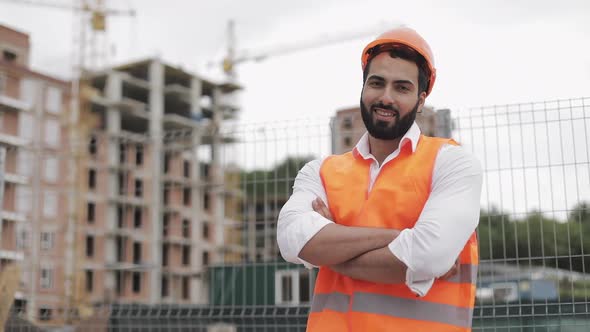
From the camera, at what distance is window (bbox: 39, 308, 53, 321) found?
23.6 feet

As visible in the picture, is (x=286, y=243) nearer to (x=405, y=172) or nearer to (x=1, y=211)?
(x=405, y=172)

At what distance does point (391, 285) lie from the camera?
2033mm

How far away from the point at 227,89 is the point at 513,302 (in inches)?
2673

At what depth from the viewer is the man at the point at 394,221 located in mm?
1956

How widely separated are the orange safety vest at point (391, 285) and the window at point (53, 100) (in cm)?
5455

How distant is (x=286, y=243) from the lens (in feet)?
7.06

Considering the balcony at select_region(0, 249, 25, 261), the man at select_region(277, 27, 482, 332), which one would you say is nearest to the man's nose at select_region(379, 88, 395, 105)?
the man at select_region(277, 27, 482, 332)

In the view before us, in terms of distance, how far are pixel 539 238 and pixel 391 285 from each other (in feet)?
13.3

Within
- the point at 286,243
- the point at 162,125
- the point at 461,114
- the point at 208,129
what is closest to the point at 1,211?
the point at 208,129

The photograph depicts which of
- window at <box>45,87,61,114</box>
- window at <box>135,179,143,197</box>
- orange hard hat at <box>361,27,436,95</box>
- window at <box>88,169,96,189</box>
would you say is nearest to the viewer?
orange hard hat at <box>361,27,436,95</box>

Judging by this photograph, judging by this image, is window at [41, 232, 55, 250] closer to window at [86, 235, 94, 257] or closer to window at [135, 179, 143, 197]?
window at [135, 179, 143, 197]

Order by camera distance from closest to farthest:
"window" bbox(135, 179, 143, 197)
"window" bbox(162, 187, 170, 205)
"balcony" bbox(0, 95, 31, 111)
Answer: "window" bbox(162, 187, 170, 205)
"window" bbox(135, 179, 143, 197)
"balcony" bbox(0, 95, 31, 111)

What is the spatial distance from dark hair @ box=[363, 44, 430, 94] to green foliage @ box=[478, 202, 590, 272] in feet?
11.5

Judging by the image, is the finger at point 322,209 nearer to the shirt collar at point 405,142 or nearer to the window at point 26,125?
the shirt collar at point 405,142
